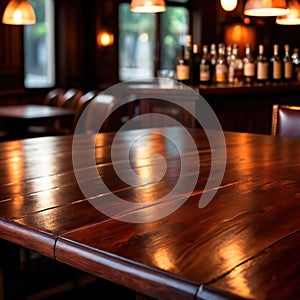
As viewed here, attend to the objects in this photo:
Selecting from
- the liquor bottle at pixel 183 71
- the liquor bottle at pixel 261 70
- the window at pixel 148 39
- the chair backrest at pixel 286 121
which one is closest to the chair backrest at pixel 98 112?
the liquor bottle at pixel 183 71

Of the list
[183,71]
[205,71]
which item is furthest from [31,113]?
[205,71]

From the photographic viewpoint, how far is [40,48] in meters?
6.91

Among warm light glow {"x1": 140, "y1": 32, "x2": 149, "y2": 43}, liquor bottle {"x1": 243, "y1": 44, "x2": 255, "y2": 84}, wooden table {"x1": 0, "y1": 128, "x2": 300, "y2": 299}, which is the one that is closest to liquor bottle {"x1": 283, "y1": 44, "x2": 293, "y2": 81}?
liquor bottle {"x1": 243, "y1": 44, "x2": 255, "y2": 84}

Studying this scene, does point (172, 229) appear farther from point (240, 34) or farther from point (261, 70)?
point (240, 34)

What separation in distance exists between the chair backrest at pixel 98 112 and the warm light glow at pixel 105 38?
357cm

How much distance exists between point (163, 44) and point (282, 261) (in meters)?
7.58

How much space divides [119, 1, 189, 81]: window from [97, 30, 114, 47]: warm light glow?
260 millimetres

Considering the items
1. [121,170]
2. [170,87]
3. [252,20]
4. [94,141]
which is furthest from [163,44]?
[121,170]

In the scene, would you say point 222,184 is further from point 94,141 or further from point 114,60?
point 114,60

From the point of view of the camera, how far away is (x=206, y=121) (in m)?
3.96

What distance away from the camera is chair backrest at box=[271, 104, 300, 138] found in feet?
7.80

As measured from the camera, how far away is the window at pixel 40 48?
6742 millimetres

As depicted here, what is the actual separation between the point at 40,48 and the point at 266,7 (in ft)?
15.8

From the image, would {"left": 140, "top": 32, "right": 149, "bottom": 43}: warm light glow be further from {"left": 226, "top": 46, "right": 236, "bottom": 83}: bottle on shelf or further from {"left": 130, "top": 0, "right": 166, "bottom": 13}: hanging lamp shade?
{"left": 130, "top": 0, "right": 166, "bottom": 13}: hanging lamp shade
